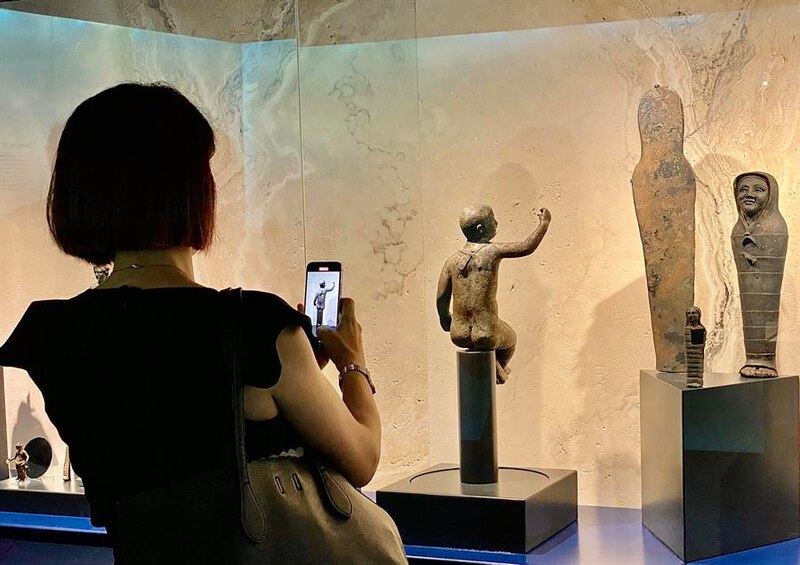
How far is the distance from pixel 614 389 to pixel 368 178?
937mm

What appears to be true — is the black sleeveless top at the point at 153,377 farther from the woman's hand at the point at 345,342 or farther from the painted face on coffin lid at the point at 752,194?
the painted face on coffin lid at the point at 752,194

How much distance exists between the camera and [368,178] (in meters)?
2.93

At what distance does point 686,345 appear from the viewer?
2373mm

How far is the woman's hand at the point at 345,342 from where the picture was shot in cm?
146

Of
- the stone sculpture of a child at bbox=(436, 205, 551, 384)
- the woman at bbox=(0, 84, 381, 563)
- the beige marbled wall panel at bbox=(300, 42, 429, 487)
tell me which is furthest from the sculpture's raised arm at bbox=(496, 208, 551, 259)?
the woman at bbox=(0, 84, 381, 563)

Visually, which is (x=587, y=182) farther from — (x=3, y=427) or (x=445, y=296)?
(x=3, y=427)

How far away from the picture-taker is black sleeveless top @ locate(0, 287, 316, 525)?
1.28 m

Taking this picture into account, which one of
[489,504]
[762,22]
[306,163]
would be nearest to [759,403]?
[489,504]

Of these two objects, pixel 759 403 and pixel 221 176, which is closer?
pixel 759 403

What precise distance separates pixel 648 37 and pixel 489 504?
1382 mm

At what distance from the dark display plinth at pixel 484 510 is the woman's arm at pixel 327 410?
1.14m

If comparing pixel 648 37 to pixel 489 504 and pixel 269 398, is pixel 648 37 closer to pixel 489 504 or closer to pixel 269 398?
pixel 489 504

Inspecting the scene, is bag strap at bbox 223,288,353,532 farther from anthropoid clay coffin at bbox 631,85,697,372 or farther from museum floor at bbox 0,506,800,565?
anthropoid clay coffin at bbox 631,85,697,372

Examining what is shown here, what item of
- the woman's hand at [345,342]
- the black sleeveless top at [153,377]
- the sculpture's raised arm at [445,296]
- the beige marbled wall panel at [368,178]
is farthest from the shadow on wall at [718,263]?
the black sleeveless top at [153,377]
